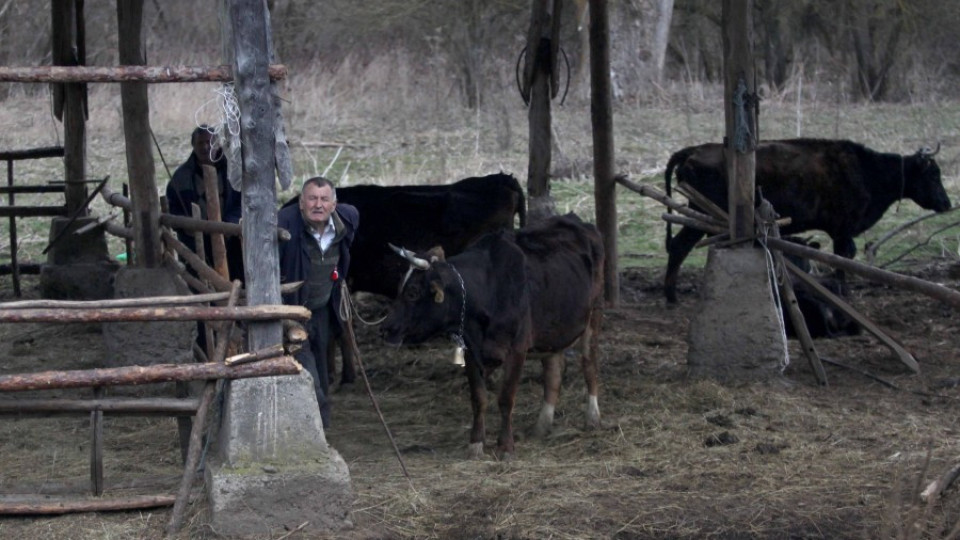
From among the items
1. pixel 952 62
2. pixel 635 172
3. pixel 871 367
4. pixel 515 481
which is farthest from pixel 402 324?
pixel 952 62

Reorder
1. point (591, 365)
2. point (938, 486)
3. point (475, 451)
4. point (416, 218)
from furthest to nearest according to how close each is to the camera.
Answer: point (416, 218) → point (591, 365) → point (475, 451) → point (938, 486)

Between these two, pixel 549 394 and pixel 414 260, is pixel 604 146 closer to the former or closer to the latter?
pixel 549 394

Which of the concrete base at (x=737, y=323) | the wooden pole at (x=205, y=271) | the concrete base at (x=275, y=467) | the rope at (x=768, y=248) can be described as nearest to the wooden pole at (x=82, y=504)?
the concrete base at (x=275, y=467)

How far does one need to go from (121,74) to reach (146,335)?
3.67 m

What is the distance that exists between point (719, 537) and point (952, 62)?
91.4 feet

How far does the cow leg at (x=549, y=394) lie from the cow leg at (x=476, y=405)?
1.94 ft

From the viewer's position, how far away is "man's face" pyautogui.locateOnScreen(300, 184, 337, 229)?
24.6 ft

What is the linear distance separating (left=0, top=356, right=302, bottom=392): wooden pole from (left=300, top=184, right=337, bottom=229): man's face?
4.66 ft

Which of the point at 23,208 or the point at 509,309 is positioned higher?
the point at 23,208

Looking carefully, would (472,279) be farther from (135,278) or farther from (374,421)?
(135,278)

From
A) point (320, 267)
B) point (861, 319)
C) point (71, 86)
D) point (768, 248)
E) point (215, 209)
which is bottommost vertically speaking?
point (861, 319)

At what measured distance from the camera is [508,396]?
8117 millimetres

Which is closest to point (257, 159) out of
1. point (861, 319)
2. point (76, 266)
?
point (861, 319)

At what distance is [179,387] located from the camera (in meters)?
7.29
